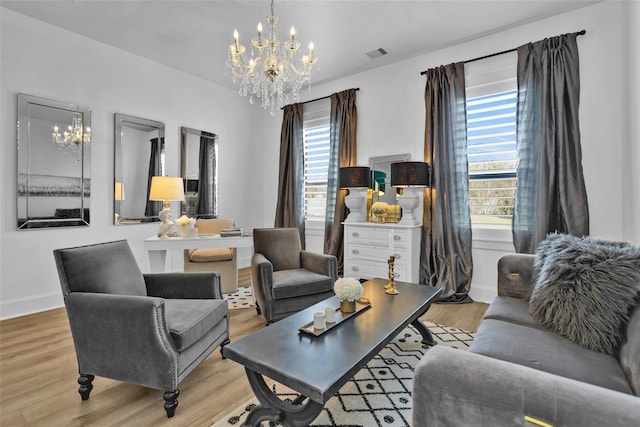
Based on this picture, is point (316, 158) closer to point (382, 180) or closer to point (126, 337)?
point (382, 180)

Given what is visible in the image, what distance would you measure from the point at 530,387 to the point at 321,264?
2.36m

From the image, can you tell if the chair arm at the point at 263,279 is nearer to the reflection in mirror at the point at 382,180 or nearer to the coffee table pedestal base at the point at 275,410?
the coffee table pedestal base at the point at 275,410

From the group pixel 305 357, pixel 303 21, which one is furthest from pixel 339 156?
pixel 305 357

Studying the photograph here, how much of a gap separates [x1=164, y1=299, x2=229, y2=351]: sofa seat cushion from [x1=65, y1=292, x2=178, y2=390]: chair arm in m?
0.06

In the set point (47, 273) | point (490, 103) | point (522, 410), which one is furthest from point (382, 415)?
point (47, 273)

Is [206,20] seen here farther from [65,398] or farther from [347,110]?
[65,398]

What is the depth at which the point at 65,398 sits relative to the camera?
1805 millimetres

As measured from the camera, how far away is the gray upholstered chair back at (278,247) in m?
3.27

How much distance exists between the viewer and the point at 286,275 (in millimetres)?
2982

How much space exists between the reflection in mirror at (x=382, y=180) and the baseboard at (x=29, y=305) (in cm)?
379

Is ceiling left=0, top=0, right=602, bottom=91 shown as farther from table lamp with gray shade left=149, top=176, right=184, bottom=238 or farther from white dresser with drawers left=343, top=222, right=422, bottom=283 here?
white dresser with drawers left=343, top=222, right=422, bottom=283

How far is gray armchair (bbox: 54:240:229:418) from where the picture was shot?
162 cm

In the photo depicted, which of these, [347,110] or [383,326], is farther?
[347,110]

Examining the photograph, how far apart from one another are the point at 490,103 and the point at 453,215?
1.35m
